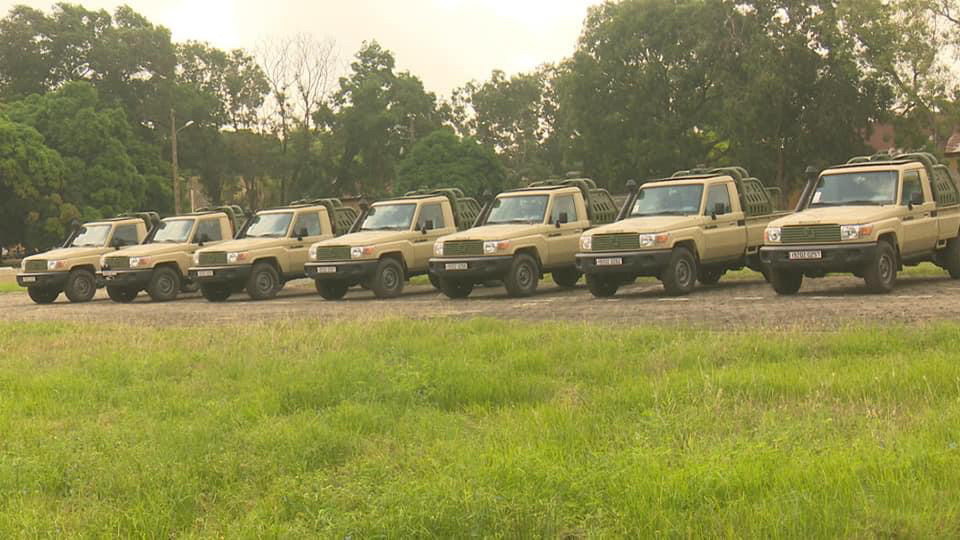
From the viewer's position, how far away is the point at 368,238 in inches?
830

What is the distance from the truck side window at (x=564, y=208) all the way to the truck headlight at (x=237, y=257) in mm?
6779

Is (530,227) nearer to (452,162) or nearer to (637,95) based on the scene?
(637,95)

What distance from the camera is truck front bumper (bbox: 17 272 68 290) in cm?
2494

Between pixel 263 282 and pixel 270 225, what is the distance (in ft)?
5.27

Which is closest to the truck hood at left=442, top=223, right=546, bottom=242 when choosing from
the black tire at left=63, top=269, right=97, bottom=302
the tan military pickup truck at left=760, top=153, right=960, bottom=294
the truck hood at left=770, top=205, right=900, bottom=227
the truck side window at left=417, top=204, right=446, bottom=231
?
the truck side window at left=417, top=204, right=446, bottom=231

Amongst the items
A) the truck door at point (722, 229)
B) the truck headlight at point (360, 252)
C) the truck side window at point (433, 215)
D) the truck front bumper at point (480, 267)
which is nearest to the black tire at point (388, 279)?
the truck headlight at point (360, 252)

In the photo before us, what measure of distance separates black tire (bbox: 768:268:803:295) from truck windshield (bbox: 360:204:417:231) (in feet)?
26.8

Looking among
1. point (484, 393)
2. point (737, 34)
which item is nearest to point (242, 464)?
point (484, 393)

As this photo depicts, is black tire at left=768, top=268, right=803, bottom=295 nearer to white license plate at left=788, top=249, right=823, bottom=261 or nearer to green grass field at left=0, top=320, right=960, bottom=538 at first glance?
white license plate at left=788, top=249, right=823, bottom=261

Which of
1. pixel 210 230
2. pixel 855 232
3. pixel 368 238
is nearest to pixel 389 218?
pixel 368 238

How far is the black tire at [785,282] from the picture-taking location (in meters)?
16.1

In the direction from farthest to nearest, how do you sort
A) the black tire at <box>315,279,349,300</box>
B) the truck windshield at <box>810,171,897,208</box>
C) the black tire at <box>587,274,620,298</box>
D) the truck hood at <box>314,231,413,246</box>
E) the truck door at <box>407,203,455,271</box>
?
the black tire at <box>315,279,349,300</box>, the truck door at <box>407,203,455,271</box>, the truck hood at <box>314,231,413,246</box>, the black tire at <box>587,274,620,298</box>, the truck windshield at <box>810,171,897,208</box>

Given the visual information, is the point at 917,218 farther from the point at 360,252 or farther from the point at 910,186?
the point at 360,252

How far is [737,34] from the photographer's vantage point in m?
46.1
